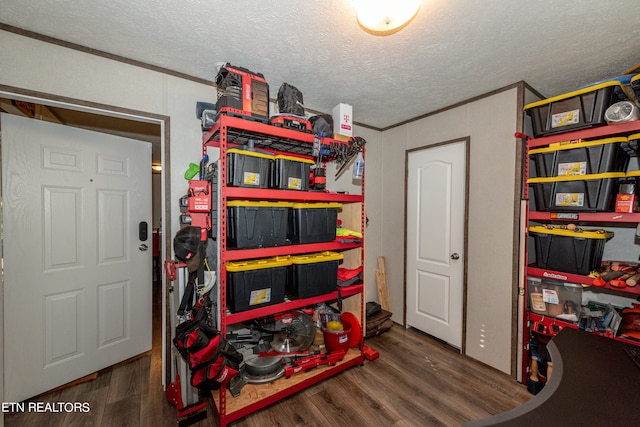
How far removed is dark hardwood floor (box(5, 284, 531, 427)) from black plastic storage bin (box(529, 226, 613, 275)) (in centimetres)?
105

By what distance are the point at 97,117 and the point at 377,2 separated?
121 inches

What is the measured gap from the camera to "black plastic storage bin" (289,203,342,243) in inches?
75.4

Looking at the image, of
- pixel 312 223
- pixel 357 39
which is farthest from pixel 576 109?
pixel 312 223

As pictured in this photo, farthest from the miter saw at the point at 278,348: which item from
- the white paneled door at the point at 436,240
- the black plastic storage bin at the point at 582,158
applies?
the black plastic storage bin at the point at 582,158

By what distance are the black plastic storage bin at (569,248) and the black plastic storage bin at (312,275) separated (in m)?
1.62

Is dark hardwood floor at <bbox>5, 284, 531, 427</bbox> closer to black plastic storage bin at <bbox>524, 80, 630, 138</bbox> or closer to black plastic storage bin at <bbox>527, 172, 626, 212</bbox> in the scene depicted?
black plastic storage bin at <bbox>527, 172, 626, 212</bbox>

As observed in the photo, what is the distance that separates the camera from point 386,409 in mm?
1798

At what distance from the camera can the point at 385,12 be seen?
1.17 meters

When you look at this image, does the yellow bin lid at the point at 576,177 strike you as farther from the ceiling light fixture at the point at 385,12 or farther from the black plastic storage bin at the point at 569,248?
the ceiling light fixture at the point at 385,12

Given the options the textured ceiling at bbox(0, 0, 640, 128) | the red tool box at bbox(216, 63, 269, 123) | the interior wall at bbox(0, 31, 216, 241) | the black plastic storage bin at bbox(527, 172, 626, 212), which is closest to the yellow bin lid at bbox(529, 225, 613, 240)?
the black plastic storage bin at bbox(527, 172, 626, 212)

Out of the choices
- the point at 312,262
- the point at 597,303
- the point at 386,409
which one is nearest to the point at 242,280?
the point at 312,262

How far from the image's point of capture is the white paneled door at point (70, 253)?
1763mm

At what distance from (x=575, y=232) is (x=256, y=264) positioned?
90.2 inches

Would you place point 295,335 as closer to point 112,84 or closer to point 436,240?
point 436,240
